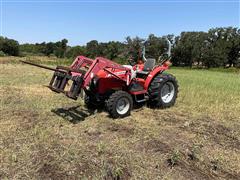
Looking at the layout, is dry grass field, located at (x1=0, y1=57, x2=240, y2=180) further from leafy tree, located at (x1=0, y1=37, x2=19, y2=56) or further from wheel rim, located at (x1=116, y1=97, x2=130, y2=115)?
leafy tree, located at (x1=0, y1=37, x2=19, y2=56)

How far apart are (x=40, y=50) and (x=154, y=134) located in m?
82.3

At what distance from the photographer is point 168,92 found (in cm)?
821

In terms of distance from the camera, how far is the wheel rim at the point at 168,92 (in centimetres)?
805

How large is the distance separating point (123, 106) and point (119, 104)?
0.45 ft

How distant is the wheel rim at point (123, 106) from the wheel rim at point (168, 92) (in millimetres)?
1662

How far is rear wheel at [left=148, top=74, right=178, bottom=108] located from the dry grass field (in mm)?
278

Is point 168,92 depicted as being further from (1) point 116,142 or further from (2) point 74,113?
(1) point 116,142

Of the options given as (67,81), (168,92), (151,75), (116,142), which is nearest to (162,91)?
(168,92)

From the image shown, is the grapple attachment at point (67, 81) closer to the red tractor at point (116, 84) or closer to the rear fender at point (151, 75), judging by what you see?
the red tractor at point (116, 84)

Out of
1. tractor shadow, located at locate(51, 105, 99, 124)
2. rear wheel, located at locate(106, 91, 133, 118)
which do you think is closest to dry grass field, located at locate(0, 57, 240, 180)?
tractor shadow, located at locate(51, 105, 99, 124)

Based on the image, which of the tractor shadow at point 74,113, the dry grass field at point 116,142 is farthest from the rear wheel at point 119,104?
the tractor shadow at point 74,113

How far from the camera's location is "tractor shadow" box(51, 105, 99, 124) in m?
6.43

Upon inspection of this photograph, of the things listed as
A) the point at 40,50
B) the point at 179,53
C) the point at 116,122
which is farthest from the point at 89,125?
the point at 40,50

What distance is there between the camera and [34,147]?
4578mm
